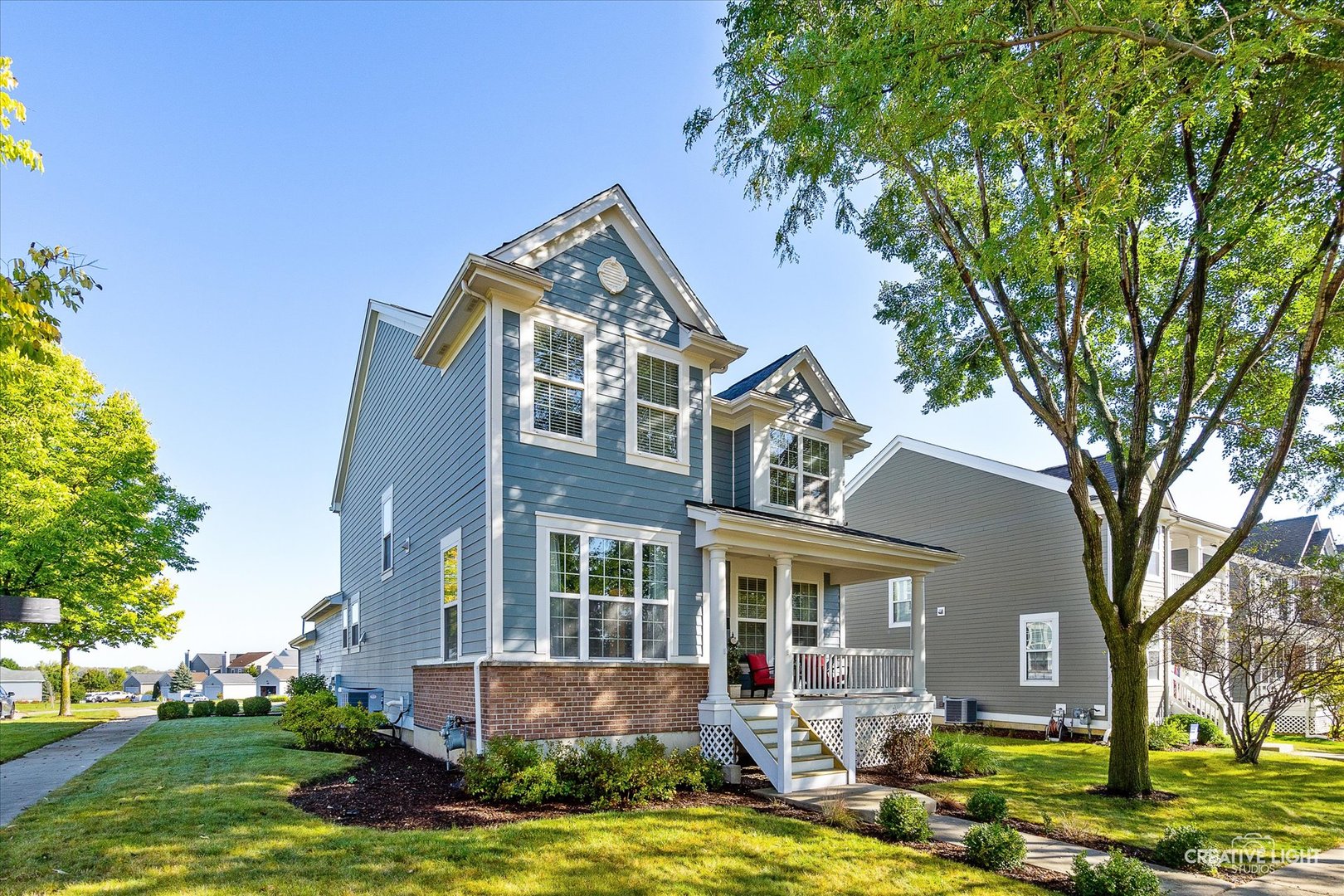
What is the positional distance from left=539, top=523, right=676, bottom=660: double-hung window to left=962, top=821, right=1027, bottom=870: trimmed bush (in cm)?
534

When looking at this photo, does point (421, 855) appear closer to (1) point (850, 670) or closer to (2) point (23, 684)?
(1) point (850, 670)

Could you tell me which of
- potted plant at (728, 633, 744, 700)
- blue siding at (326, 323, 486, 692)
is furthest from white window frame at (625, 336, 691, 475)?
potted plant at (728, 633, 744, 700)

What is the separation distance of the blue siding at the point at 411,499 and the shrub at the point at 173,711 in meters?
5.20

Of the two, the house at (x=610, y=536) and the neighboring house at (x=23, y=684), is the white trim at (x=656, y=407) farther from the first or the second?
the neighboring house at (x=23, y=684)

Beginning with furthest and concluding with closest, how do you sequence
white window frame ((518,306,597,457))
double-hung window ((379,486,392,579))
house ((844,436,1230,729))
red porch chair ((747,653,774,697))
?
house ((844,436,1230,729)) < double-hung window ((379,486,392,579)) < red porch chair ((747,653,774,697)) < white window frame ((518,306,597,457))

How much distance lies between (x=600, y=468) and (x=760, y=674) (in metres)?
4.84

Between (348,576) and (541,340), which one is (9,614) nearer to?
(541,340)

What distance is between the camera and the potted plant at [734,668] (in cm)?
1345

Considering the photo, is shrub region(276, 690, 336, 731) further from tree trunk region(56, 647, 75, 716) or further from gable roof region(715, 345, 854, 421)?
tree trunk region(56, 647, 75, 716)

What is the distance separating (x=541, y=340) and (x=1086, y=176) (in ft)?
24.3

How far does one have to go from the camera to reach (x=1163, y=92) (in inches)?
310

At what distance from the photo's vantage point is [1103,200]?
7898 millimetres

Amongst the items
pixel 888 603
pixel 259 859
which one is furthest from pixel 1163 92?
pixel 888 603

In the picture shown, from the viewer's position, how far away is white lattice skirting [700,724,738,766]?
11555 millimetres
